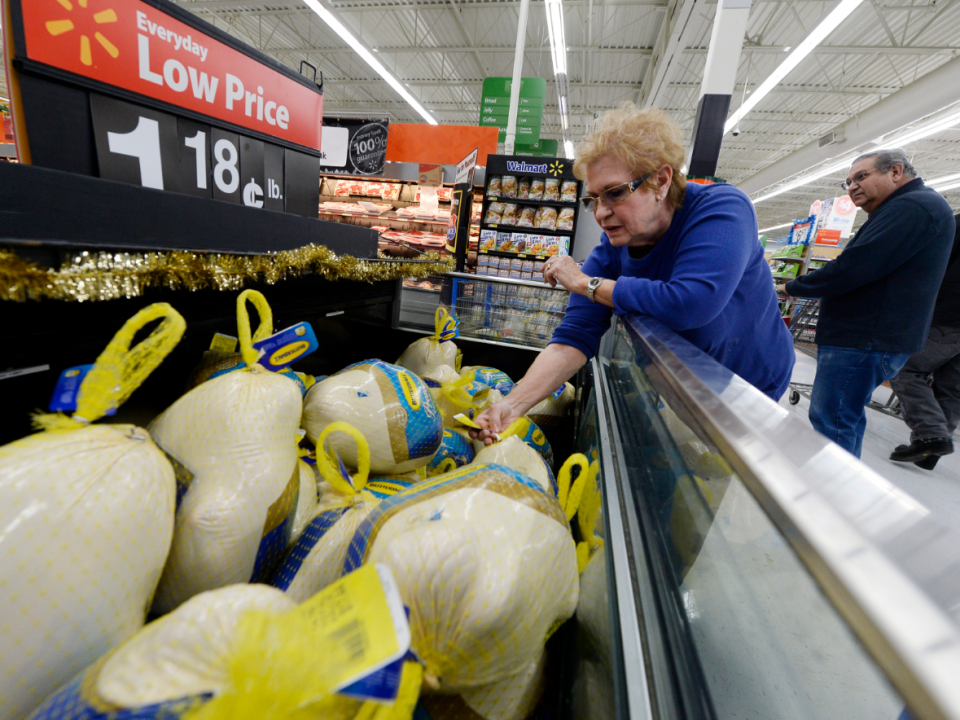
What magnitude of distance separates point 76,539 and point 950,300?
4.40m

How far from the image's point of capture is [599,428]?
1.21 metres

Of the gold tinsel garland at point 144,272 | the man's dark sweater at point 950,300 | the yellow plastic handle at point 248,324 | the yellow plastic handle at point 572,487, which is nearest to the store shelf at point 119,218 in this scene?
the gold tinsel garland at point 144,272

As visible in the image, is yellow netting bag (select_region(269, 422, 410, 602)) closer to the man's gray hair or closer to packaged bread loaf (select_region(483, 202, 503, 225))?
the man's gray hair

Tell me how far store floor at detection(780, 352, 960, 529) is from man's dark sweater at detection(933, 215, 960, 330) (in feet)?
3.29

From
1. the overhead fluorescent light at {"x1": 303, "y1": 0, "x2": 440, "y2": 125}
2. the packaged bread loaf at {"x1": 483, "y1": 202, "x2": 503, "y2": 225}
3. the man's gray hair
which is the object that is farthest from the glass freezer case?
the overhead fluorescent light at {"x1": 303, "y1": 0, "x2": 440, "y2": 125}

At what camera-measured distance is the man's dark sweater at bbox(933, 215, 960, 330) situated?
2.89 meters

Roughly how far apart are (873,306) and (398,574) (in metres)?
2.47

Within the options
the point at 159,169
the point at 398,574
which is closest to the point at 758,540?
the point at 398,574

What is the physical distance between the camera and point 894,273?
1.97 metres

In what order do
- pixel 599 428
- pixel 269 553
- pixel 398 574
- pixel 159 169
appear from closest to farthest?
pixel 398 574
pixel 269 553
pixel 159 169
pixel 599 428

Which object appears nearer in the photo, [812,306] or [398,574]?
[398,574]

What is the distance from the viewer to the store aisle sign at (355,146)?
20.7 feet

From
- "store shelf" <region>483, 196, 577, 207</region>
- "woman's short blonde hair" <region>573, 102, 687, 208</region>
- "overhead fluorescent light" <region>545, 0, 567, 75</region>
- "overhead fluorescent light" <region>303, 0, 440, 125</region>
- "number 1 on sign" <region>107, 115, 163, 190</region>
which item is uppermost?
"overhead fluorescent light" <region>545, 0, 567, 75</region>

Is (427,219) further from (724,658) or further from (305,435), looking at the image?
(724,658)
